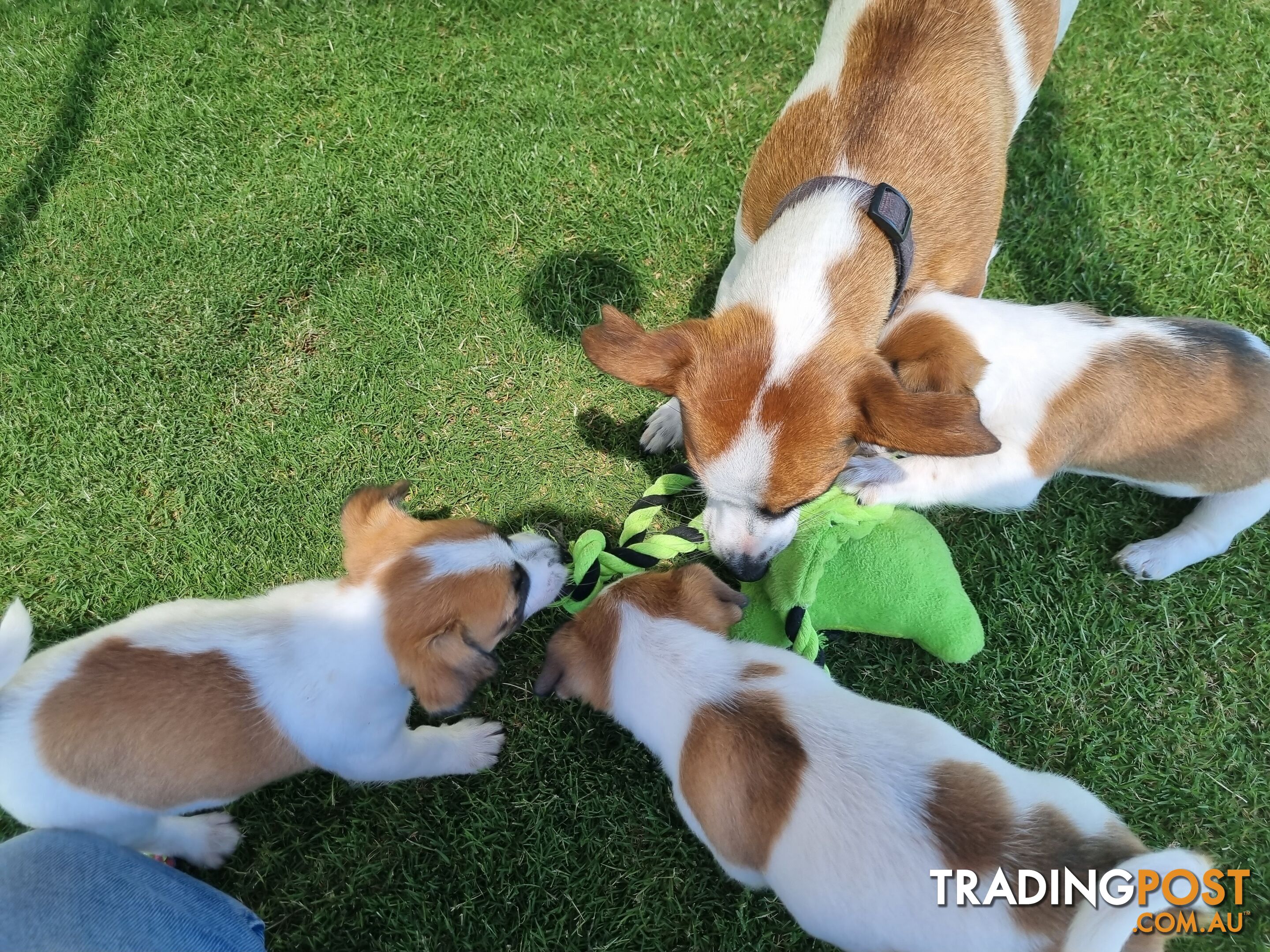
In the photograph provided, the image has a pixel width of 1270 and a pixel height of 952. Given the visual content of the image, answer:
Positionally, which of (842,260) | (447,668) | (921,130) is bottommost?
(447,668)

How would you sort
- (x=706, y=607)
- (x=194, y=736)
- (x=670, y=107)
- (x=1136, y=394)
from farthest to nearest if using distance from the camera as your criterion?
(x=670, y=107) → (x=1136, y=394) → (x=706, y=607) → (x=194, y=736)

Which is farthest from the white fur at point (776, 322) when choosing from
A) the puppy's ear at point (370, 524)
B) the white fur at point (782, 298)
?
the puppy's ear at point (370, 524)

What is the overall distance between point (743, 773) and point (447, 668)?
1201mm

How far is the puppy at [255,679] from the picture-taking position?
283 cm

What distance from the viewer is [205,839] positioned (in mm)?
3629

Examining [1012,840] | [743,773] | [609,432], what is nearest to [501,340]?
[609,432]

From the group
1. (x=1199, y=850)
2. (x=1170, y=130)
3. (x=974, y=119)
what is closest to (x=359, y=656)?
(x=974, y=119)

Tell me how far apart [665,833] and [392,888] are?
142cm

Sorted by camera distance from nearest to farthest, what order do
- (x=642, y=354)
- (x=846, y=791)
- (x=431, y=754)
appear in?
1. (x=846, y=791)
2. (x=642, y=354)
3. (x=431, y=754)

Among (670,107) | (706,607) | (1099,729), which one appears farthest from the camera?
(670,107)

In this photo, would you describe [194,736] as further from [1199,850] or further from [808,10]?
[808,10]

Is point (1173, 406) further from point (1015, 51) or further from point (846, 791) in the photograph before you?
point (846, 791)

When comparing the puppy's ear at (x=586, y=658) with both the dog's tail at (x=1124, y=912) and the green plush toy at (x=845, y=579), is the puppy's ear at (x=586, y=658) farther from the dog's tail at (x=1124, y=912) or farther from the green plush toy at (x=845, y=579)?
the dog's tail at (x=1124, y=912)

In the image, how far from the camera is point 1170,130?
513 centimetres
